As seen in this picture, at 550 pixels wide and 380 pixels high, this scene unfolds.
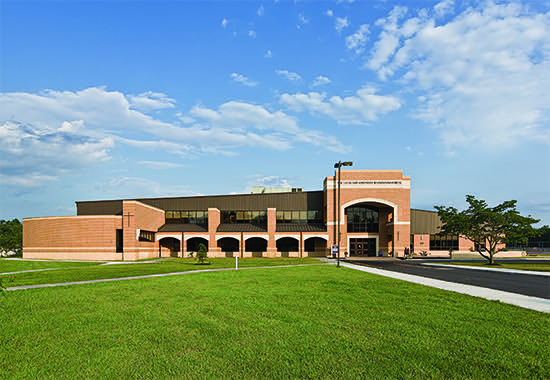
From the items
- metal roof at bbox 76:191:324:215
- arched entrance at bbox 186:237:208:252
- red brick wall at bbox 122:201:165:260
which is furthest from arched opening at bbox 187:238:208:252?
red brick wall at bbox 122:201:165:260

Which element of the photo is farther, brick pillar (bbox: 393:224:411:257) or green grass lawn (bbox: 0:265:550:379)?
brick pillar (bbox: 393:224:411:257)

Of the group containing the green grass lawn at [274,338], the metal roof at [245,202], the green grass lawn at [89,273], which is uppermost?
the metal roof at [245,202]

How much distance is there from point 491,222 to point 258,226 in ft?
107

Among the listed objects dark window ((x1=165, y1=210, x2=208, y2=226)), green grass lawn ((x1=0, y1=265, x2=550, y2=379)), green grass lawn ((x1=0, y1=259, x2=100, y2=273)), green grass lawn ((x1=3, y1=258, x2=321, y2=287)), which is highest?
dark window ((x1=165, y1=210, x2=208, y2=226))

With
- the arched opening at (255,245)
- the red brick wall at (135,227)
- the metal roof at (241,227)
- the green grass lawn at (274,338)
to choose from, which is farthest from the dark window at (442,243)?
the green grass lawn at (274,338)

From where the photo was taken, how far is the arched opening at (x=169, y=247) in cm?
5488

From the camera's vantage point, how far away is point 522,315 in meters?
8.68

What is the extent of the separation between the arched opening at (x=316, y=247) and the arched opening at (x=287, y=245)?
1.72m

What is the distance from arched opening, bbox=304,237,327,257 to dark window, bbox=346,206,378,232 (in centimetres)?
502

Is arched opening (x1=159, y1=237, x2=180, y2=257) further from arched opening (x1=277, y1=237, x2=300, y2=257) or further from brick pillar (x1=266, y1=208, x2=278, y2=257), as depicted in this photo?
arched opening (x1=277, y1=237, x2=300, y2=257)

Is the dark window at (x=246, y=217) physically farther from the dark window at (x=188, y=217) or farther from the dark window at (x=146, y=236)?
the dark window at (x=146, y=236)

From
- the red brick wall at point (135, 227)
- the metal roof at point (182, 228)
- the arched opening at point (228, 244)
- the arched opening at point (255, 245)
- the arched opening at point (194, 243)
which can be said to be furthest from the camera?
the arched opening at point (194, 243)

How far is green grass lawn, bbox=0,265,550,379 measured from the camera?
5180mm

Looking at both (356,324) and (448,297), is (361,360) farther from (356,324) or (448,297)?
(448,297)
